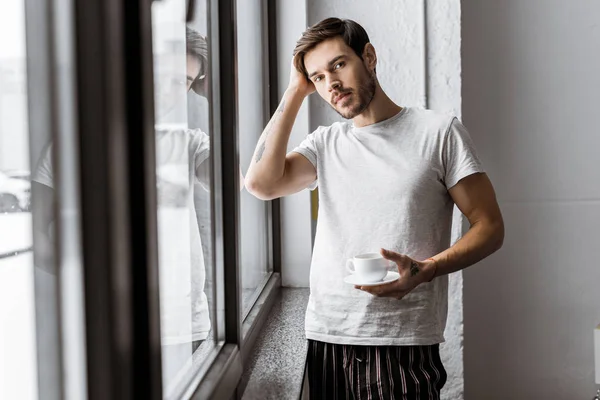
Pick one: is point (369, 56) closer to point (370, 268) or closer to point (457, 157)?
point (457, 157)

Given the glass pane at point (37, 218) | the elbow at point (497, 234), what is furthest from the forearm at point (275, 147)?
the glass pane at point (37, 218)

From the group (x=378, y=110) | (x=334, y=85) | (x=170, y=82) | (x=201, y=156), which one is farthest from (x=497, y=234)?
(x=170, y=82)

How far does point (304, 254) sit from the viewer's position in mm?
2561

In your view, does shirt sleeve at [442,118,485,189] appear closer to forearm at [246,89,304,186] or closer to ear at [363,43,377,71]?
ear at [363,43,377,71]

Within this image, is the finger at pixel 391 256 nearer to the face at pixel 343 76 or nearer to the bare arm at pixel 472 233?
the bare arm at pixel 472 233

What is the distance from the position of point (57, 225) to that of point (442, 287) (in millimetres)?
1236

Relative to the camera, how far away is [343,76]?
167 cm

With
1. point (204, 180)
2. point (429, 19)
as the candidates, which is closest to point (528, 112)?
point (429, 19)

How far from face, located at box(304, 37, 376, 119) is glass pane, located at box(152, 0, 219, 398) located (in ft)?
1.20

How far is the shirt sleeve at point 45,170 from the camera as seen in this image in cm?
62

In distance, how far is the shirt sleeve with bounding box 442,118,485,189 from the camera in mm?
1584

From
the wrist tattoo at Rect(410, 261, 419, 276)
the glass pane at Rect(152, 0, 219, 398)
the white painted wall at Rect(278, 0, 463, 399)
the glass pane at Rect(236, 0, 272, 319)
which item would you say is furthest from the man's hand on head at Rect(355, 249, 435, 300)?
the white painted wall at Rect(278, 0, 463, 399)

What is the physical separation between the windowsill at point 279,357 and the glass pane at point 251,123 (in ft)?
0.35

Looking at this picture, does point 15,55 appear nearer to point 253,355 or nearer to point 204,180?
point 204,180
